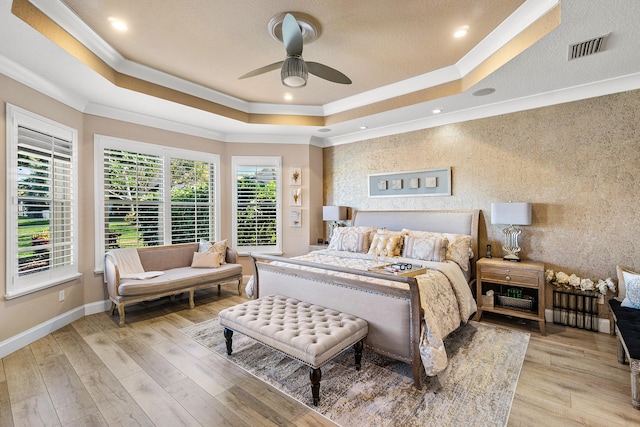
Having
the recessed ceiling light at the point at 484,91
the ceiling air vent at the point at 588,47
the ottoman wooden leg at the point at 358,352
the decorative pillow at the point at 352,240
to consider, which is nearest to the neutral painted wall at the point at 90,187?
the decorative pillow at the point at 352,240

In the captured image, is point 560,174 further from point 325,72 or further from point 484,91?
point 325,72

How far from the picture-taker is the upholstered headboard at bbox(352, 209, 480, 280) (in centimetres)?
427

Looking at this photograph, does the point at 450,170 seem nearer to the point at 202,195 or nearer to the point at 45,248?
the point at 202,195

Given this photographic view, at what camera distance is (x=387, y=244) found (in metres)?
4.26

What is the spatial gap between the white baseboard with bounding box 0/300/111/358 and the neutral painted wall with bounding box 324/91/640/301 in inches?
209

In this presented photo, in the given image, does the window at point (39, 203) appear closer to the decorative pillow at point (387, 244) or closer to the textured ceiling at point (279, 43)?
the textured ceiling at point (279, 43)

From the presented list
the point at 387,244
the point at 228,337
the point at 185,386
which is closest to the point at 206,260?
the point at 228,337

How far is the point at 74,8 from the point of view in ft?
8.50

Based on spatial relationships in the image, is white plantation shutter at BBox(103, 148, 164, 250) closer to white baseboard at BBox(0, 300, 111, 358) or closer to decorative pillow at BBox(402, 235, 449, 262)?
white baseboard at BBox(0, 300, 111, 358)

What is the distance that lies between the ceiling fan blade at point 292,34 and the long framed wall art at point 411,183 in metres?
3.05

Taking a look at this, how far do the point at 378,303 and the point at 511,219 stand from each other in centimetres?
240

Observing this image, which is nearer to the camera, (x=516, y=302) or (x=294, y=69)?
(x=294, y=69)

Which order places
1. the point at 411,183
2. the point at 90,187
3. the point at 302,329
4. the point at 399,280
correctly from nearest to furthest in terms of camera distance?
the point at 399,280
the point at 302,329
the point at 90,187
the point at 411,183

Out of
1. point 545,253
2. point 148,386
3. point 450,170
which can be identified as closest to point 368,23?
point 450,170
